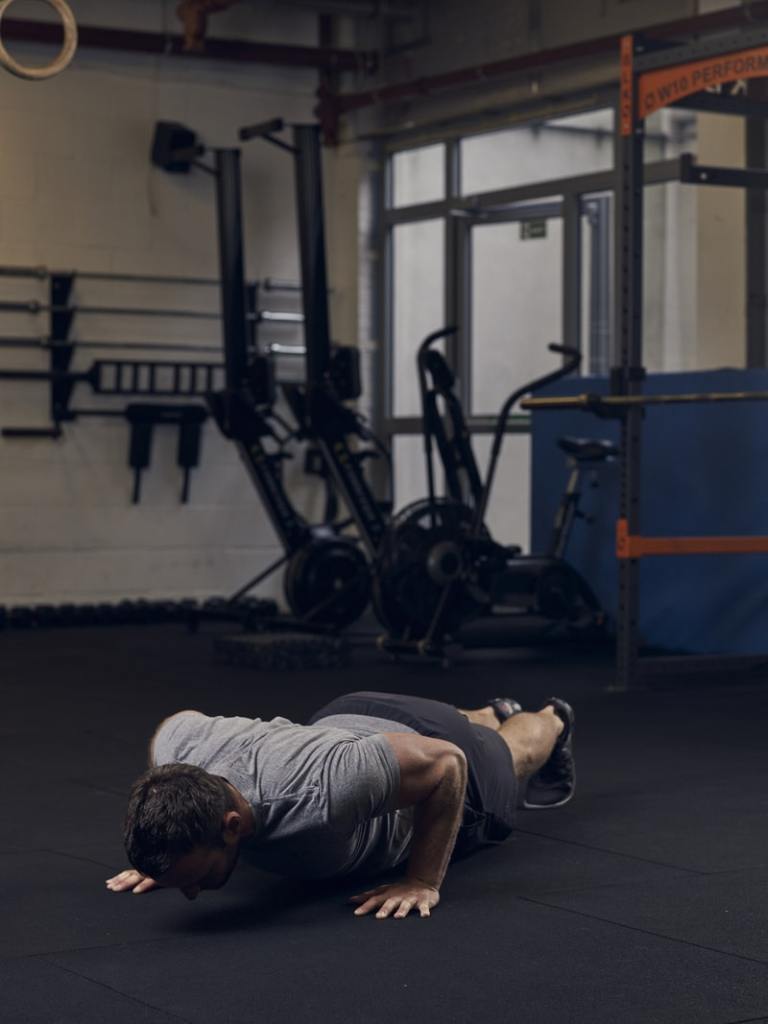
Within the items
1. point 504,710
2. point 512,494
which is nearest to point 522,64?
point 512,494

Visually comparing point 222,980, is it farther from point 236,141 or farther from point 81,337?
point 236,141

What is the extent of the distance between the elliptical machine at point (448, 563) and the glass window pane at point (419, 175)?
9.54ft

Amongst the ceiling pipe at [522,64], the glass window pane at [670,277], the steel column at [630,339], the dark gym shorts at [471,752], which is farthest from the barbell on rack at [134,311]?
the dark gym shorts at [471,752]

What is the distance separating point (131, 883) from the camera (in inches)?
124

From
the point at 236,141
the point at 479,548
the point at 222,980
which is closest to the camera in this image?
the point at 222,980

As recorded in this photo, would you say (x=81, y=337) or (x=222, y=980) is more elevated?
(x=81, y=337)

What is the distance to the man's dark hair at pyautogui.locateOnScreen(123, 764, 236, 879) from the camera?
2646mm

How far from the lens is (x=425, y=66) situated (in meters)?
9.67

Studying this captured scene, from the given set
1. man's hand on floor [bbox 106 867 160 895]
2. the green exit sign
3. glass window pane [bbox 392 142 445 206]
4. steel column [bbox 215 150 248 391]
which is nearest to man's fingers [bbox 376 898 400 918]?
man's hand on floor [bbox 106 867 160 895]

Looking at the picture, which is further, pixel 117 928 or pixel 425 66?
pixel 425 66

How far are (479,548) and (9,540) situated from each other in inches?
122

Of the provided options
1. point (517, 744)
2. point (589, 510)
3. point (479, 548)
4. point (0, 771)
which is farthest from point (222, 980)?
point (589, 510)

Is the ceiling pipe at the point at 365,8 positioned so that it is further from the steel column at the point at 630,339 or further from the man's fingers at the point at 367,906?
the man's fingers at the point at 367,906

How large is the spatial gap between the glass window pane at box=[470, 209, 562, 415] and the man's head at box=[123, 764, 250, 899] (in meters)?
6.63
